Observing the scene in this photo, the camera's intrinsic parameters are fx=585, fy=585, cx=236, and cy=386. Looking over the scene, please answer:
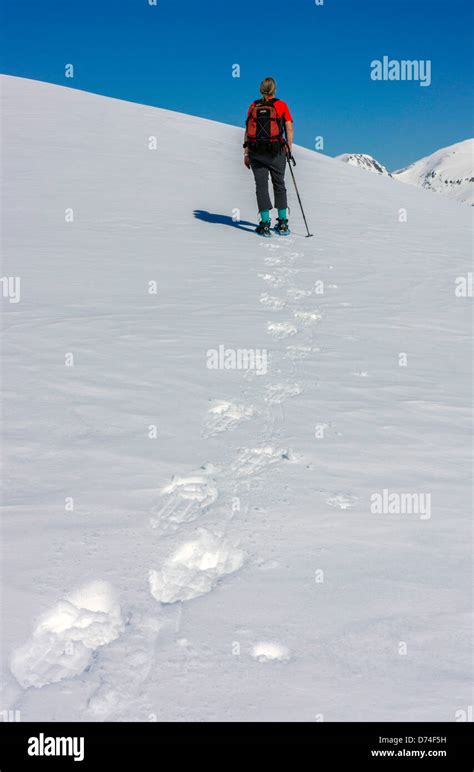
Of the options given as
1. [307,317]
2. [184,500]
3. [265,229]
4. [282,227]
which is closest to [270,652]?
[184,500]

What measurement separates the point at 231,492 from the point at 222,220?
26.7 ft

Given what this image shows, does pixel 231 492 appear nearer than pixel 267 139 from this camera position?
Yes

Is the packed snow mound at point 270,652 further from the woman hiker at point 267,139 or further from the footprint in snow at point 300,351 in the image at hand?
the woman hiker at point 267,139

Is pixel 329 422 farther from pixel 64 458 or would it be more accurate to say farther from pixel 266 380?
pixel 64 458

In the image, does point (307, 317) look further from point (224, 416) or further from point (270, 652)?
point (270, 652)

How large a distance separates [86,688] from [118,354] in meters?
3.06

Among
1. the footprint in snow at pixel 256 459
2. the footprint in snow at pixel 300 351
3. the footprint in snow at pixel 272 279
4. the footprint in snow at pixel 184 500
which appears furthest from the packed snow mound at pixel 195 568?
the footprint in snow at pixel 272 279

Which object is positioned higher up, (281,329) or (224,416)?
(281,329)

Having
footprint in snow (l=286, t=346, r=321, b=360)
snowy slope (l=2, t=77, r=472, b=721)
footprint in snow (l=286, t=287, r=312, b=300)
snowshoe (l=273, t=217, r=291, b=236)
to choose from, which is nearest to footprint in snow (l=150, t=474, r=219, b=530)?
snowy slope (l=2, t=77, r=472, b=721)

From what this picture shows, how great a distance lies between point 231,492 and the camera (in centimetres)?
295

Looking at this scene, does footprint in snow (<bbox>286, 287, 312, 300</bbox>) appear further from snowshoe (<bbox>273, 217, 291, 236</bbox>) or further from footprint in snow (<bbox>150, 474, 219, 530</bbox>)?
footprint in snow (<bbox>150, 474, 219, 530</bbox>)

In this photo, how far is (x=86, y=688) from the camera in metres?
1.91

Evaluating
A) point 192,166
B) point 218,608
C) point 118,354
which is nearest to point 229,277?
point 118,354

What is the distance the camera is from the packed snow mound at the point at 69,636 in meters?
1.97
